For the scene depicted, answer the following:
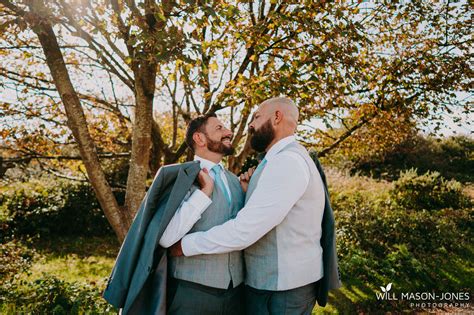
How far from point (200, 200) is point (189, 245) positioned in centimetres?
31

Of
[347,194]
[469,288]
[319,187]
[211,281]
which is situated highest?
[319,187]

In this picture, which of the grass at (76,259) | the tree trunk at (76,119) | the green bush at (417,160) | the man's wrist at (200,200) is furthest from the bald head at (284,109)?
the green bush at (417,160)

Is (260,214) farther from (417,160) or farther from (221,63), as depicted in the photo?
(417,160)

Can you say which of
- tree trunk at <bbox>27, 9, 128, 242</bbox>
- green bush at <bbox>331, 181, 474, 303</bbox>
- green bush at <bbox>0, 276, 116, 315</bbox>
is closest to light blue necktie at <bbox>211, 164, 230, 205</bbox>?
tree trunk at <bbox>27, 9, 128, 242</bbox>

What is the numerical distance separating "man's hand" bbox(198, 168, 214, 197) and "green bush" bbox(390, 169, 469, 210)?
1258 cm

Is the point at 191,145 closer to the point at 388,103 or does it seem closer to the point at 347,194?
the point at 388,103

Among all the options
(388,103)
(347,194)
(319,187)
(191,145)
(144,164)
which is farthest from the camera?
(347,194)

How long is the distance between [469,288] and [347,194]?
22.7 feet

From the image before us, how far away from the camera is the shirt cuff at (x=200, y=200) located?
231 centimetres

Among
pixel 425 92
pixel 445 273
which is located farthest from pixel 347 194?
pixel 425 92

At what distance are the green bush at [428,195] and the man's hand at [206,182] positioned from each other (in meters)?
12.6

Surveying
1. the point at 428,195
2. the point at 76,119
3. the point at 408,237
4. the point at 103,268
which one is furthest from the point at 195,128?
the point at 428,195

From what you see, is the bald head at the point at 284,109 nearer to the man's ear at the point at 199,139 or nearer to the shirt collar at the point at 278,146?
the shirt collar at the point at 278,146

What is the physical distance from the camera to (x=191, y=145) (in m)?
3.01
